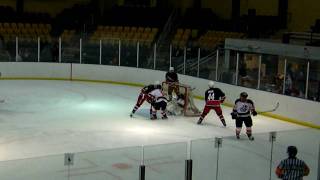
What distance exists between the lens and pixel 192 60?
18.3m

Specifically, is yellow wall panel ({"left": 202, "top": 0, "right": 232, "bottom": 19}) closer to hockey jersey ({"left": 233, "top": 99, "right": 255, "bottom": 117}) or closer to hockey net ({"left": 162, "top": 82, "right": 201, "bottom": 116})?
hockey net ({"left": 162, "top": 82, "right": 201, "bottom": 116})

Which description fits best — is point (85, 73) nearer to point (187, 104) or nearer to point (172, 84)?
point (172, 84)

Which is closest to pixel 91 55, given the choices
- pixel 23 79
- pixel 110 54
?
pixel 110 54

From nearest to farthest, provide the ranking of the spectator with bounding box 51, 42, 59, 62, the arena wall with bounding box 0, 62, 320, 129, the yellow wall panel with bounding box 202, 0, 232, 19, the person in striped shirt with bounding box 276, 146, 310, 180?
the person in striped shirt with bounding box 276, 146, 310, 180 < the arena wall with bounding box 0, 62, 320, 129 < the spectator with bounding box 51, 42, 59, 62 < the yellow wall panel with bounding box 202, 0, 232, 19

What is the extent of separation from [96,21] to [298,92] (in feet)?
46.8

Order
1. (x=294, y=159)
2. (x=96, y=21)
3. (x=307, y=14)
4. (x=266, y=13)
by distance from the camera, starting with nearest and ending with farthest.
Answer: (x=294, y=159)
(x=307, y=14)
(x=266, y=13)
(x=96, y=21)

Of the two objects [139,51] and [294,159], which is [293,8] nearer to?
[139,51]

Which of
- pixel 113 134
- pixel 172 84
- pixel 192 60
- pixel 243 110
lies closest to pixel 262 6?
pixel 192 60

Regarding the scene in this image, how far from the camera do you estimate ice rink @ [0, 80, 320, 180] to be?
22.5 feet

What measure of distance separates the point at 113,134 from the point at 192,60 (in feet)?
22.3

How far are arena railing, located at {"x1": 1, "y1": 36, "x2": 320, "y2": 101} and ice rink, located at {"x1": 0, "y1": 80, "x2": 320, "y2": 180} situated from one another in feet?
3.15

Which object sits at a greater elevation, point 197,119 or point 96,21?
point 96,21

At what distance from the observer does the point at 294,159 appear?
22.1ft

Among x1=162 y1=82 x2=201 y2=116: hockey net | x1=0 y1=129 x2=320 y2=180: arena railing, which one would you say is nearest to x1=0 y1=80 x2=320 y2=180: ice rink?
x1=0 y1=129 x2=320 y2=180: arena railing
